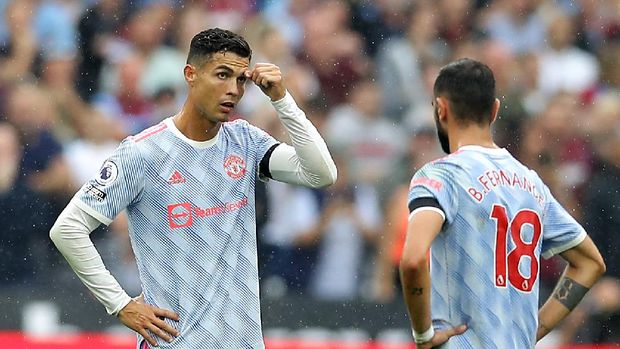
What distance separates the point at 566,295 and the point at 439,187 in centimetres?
92

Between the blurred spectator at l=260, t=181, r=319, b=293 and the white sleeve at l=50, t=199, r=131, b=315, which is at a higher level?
the white sleeve at l=50, t=199, r=131, b=315

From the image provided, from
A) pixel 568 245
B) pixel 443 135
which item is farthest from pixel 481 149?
pixel 568 245

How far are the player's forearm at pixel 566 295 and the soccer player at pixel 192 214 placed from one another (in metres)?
1.15

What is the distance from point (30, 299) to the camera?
9.95 metres

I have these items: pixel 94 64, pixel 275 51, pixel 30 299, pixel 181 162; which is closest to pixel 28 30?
pixel 94 64

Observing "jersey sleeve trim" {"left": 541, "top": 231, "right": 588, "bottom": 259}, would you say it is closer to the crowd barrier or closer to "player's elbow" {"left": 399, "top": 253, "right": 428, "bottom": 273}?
"player's elbow" {"left": 399, "top": 253, "right": 428, "bottom": 273}

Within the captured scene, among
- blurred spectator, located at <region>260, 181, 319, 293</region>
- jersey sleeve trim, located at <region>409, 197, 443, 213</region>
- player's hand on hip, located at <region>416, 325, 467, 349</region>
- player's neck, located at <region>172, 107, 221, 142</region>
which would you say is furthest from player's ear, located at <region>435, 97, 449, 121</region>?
blurred spectator, located at <region>260, 181, 319, 293</region>

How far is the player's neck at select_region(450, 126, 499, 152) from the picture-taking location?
5641 millimetres

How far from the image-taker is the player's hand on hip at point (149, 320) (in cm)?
605

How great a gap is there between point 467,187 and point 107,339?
14.8 ft

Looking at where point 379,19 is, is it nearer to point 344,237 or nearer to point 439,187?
point 344,237

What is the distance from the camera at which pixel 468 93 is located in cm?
564

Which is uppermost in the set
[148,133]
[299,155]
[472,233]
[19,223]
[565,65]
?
[148,133]

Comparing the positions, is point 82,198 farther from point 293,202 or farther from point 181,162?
point 293,202
